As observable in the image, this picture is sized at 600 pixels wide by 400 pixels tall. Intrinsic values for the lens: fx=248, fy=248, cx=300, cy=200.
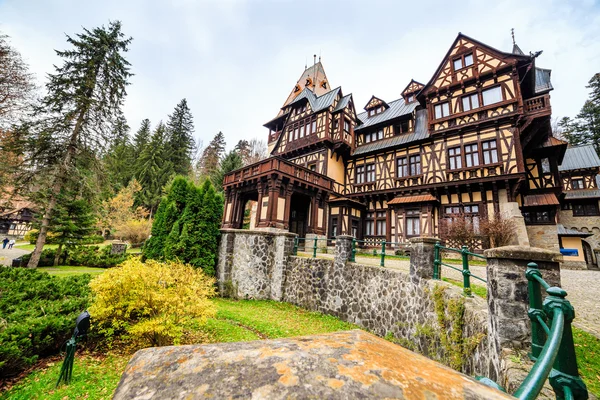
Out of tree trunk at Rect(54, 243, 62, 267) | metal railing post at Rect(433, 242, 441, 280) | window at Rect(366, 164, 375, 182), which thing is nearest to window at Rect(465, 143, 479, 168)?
window at Rect(366, 164, 375, 182)

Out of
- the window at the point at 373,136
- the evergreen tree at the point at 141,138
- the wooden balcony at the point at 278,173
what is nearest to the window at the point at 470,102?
the window at the point at 373,136

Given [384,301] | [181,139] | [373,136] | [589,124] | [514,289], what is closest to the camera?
[514,289]

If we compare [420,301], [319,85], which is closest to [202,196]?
[420,301]

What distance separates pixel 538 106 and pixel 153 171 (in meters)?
37.6

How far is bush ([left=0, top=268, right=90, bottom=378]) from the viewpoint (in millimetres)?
4422

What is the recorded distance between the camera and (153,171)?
3241 centimetres

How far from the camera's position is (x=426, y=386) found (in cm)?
75

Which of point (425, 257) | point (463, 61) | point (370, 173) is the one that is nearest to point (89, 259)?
point (425, 257)

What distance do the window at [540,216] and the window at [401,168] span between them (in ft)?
28.0

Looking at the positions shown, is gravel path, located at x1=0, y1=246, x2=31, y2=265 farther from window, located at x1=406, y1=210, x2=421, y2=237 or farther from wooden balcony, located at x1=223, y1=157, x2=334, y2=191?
window, located at x1=406, y1=210, x2=421, y2=237

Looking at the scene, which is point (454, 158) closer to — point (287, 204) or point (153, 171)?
point (287, 204)

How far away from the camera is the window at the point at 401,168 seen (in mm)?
18359

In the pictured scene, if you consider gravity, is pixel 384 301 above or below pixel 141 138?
below

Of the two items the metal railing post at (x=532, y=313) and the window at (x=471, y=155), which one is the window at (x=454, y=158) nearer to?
the window at (x=471, y=155)
